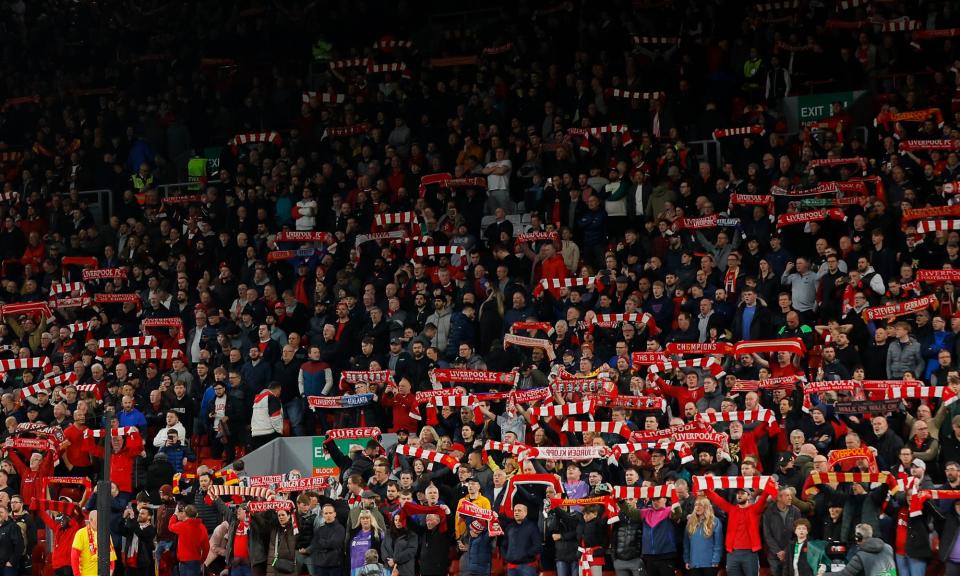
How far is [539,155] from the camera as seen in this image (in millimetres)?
27859

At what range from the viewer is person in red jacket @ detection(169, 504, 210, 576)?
21141 mm

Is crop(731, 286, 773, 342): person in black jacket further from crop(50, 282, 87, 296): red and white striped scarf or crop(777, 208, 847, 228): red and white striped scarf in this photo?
crop(50, 282, 87, 296): red and white striped scarf

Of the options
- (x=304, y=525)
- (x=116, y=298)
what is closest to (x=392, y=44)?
(x=116, y=298)

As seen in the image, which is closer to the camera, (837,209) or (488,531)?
(488,531)

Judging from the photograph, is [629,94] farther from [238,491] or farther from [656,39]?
[238,491]

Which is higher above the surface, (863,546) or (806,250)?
(806,250)

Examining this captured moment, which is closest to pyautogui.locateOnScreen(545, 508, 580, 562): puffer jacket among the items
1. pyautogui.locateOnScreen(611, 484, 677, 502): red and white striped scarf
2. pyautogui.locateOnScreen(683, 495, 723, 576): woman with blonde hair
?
pyautogui.locateOnScreen(611, 484, 677, 502): red and white striped scarf

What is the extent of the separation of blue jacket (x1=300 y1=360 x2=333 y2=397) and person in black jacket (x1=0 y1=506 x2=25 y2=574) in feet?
15.7

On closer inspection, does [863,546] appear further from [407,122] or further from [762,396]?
[407,122]

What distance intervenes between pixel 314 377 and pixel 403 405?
2.04m

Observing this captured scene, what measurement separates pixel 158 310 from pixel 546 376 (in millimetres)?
8290

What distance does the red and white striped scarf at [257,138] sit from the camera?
3177cm

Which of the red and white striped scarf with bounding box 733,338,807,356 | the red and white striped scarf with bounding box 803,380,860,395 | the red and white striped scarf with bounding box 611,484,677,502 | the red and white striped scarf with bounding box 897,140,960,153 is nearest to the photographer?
the red and white striped scarf with bounding box 611,484,677,502

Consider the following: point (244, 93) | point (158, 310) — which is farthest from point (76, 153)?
point (158, 310)
